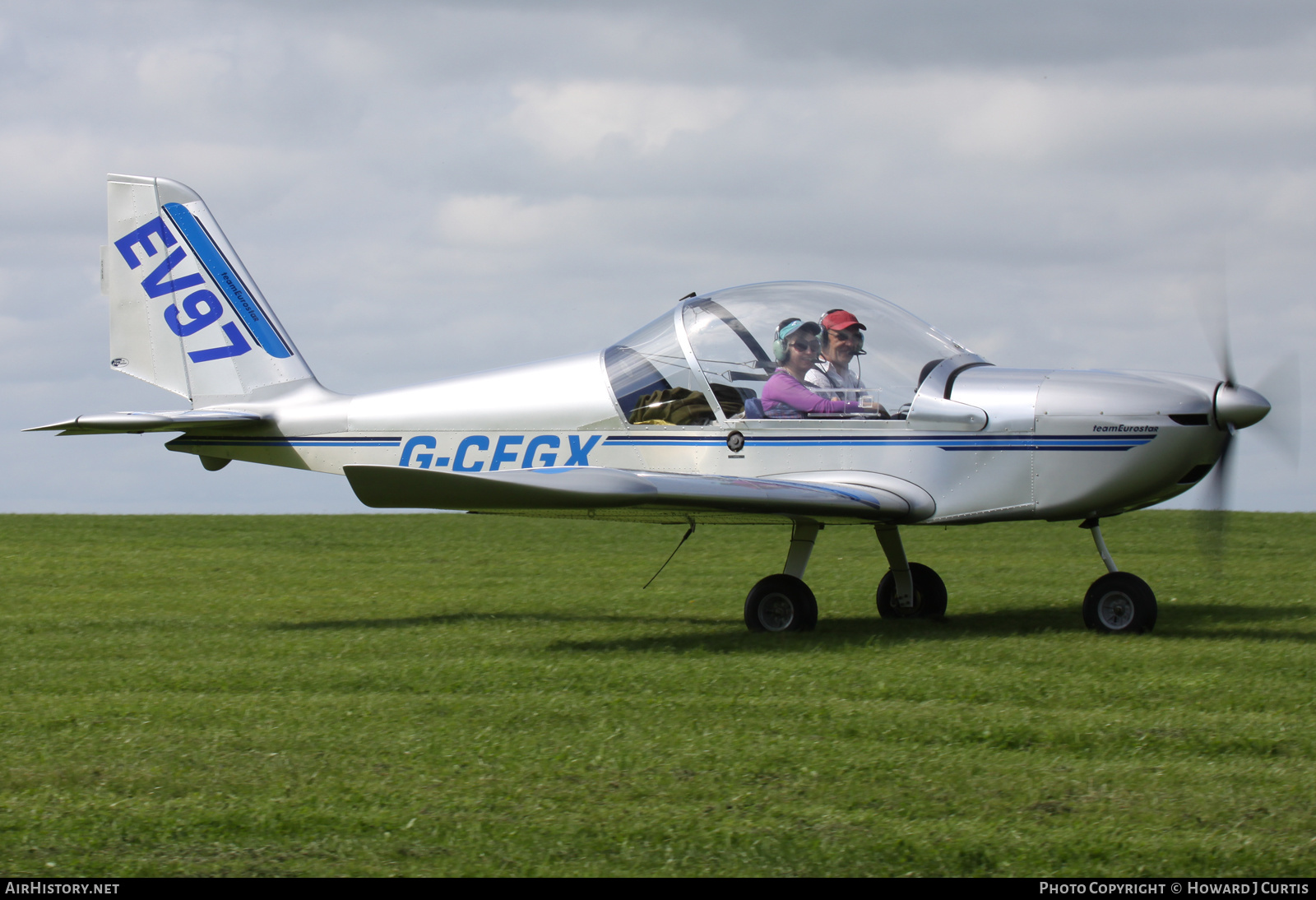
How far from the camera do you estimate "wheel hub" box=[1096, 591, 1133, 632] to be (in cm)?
896

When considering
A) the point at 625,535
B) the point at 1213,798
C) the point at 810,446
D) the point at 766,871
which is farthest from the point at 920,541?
the point at 766,871

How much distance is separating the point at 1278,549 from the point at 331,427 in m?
11.6

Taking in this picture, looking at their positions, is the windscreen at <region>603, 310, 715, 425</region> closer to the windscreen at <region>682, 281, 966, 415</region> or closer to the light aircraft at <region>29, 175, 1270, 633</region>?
the light aircraft at <region>29, 175, 1270, 633</region>

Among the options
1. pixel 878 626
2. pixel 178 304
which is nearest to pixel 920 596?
pixel 878 626

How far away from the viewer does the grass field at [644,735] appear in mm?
4363

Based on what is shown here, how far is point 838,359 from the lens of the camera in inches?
376

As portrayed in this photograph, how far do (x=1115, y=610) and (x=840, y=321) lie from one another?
291 centimetres

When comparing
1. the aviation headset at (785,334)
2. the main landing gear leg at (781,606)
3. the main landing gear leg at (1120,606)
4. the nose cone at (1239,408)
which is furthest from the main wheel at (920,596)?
the nose cone at (1239,408)

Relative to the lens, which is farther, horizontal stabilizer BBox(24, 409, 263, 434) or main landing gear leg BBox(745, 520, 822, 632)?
horizontal stabilizer BBox(24, 409, 263, 434)

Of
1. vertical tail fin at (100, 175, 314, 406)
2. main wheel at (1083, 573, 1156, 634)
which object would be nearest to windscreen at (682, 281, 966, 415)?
main wheel at (1083, 573, 1156, 634)

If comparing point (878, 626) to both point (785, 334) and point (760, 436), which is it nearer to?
point (760, 436)

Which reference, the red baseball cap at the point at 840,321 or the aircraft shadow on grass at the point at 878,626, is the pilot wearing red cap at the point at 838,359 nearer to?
the red baseball cap at the point at 840,321

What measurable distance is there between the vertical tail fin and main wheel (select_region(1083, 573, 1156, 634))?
7277 mm

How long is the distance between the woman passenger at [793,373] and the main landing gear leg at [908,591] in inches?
51.4
